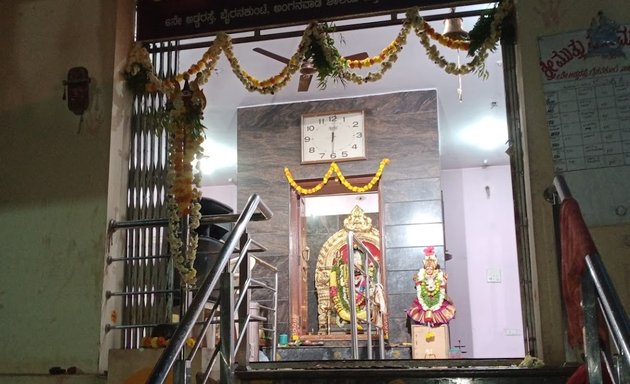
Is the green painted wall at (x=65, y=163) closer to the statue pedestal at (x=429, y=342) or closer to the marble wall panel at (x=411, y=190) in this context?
the statue pedestal at (x=429, y=342)

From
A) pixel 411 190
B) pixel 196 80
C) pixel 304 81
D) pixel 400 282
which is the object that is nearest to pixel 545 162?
pixel 196 80

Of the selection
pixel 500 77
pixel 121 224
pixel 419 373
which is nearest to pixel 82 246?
pixel 121 224

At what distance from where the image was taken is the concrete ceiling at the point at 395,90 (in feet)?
31.9

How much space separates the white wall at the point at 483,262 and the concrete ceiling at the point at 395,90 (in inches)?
28.5

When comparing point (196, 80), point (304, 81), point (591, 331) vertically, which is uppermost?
point (304, 81)

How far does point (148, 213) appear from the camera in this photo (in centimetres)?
558

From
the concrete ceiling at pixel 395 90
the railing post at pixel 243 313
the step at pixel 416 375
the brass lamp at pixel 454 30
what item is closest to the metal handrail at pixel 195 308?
the railing post at pixel 243 313

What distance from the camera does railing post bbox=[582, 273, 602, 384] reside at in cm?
296

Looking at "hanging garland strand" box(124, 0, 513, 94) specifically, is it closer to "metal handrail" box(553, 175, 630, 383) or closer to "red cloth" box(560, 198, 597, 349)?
"red cloth" box(560, 198, 597, 349)

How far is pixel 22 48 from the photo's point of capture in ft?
18.7

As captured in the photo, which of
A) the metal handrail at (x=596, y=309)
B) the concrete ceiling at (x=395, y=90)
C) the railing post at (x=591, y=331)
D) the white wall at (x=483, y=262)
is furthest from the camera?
the white wall at (x=483, y=262)

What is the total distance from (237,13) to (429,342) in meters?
5.99

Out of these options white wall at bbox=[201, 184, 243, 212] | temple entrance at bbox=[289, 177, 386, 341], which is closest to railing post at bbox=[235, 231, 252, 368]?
temple entrance at bbox=[289, 177, 386, 341]

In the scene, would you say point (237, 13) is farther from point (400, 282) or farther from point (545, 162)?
point (400, 282)
